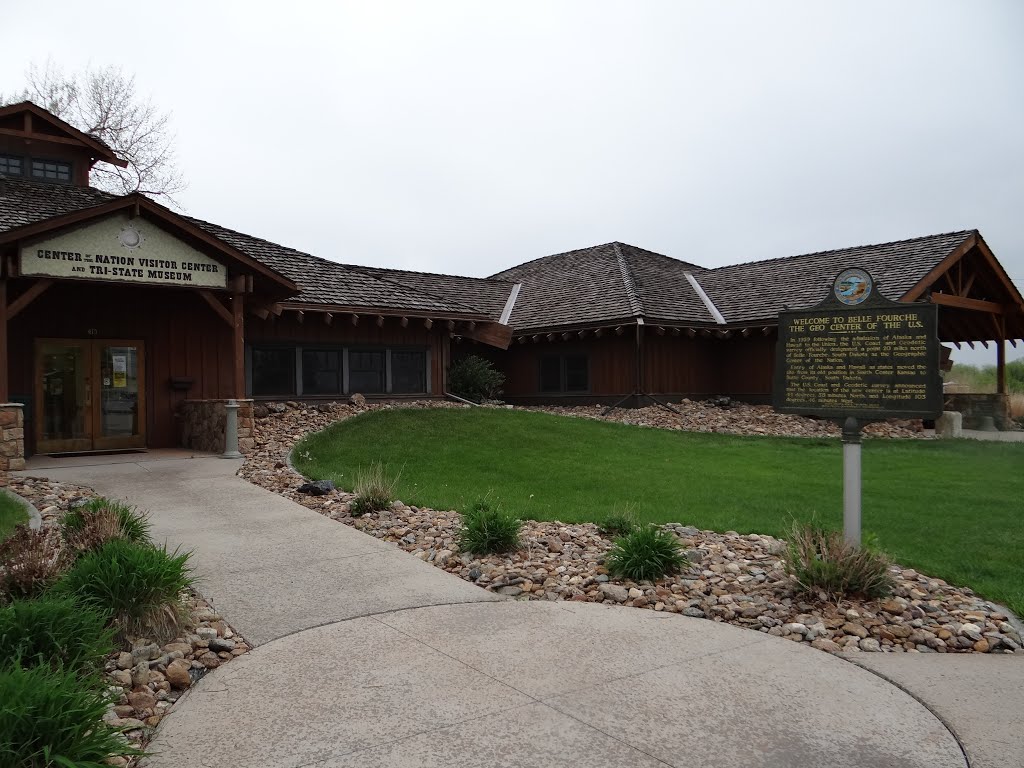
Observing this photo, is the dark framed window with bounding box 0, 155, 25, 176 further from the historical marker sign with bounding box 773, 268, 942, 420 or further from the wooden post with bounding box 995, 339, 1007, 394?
the wooden post with bounding box 995, 339, 1007, 394

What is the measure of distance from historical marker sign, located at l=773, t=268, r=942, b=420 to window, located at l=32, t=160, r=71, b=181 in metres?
18.7

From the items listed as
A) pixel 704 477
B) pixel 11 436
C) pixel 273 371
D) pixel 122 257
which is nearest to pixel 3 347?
pixel 11 436

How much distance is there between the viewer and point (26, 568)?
510 cm

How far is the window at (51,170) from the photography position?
60.0 feet

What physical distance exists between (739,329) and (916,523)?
15.7 meters

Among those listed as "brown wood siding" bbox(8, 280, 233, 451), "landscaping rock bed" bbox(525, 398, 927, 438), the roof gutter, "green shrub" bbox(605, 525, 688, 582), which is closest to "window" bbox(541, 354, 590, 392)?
"landscaping rock bed" bbox(525, 398, 927, 438)

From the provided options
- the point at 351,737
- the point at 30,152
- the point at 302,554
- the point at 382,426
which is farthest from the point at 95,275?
the point at 351,737

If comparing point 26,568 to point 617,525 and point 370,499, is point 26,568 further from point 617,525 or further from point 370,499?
point 617,525

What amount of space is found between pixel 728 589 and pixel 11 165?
19.6m

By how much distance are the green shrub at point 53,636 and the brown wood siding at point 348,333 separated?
14.4m

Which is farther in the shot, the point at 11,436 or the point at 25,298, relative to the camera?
the point at 25,298

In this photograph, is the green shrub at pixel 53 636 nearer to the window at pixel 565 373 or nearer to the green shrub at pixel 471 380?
the green shrub at pixel 471 380

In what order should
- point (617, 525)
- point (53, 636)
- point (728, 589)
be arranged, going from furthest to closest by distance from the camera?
point (617, 525)
point (728, 589)
point (53, 636)

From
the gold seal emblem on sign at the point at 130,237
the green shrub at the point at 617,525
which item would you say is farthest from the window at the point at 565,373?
the green shrub at the point at 617,525
